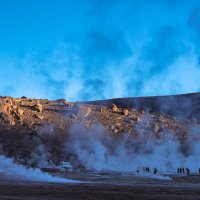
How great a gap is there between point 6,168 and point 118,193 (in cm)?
1920

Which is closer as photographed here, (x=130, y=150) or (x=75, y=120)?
(x=130, y=150)

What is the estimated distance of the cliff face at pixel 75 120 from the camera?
63344mm

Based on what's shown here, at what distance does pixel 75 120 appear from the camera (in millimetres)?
75562

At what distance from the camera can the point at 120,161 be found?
6712cm

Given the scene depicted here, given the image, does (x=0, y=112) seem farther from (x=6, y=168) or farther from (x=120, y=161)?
(x=6, y=168)

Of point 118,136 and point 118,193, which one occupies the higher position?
point 118,136

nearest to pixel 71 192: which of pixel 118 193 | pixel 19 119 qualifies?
pixel 118 193

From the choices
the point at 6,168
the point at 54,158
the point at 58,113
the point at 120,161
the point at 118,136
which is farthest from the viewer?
the point at 58,113

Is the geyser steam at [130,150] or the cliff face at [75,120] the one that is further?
the geyser steam at [130,150]

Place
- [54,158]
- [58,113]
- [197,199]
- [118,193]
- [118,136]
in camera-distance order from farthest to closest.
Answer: [58,113], [118,136], [54,158], [118,193], [197,199]

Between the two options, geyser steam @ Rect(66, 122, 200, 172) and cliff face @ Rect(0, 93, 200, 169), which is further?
geyser steam @ Rect(66, 122, 200, 172)

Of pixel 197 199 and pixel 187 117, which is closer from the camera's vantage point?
pixel 197 199

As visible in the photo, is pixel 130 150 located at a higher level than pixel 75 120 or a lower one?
lower

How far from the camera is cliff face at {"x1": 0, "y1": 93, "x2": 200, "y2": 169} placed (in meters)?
63.3
